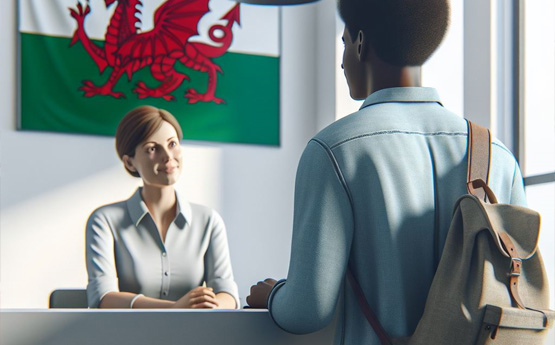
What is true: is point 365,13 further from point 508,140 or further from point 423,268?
point 508,140

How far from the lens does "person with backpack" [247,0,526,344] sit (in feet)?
3.25

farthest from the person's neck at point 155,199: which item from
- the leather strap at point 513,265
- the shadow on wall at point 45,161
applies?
the shadow on wall at point 45,161

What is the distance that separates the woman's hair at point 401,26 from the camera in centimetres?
111

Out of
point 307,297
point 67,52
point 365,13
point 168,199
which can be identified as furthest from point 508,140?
point 67,52

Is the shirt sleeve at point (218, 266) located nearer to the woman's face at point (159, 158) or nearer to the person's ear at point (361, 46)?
the woman's face at point (159, 158)

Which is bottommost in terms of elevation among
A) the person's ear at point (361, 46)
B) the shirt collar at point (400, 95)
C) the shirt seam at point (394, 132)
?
the shirt seam at point (394, 132)

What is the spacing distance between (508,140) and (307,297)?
94.4 inches

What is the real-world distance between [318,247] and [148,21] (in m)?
4.00

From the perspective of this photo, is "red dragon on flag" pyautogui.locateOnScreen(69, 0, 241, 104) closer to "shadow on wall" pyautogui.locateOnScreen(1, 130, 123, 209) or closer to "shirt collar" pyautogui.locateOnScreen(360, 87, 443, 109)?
"shadow on wall" pyautogui.locateOnScreen(1, 130, 123, 209)

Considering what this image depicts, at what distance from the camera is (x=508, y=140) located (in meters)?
3.12

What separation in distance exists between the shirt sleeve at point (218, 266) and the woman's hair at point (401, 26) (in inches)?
58.3

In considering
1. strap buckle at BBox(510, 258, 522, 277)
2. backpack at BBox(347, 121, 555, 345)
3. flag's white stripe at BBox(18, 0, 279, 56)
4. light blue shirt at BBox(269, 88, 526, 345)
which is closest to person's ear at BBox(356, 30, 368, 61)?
light blue shirt at BBox(269, 88, 526, 345)

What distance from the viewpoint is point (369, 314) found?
3.29 feet

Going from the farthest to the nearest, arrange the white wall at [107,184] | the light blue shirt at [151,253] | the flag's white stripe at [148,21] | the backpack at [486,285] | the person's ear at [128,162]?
the flag's white stripe at [148,21], the white wall at [107,184], the person's ear at [128,162], the light blue shirt at [151,253], the backpack at [486,285]
